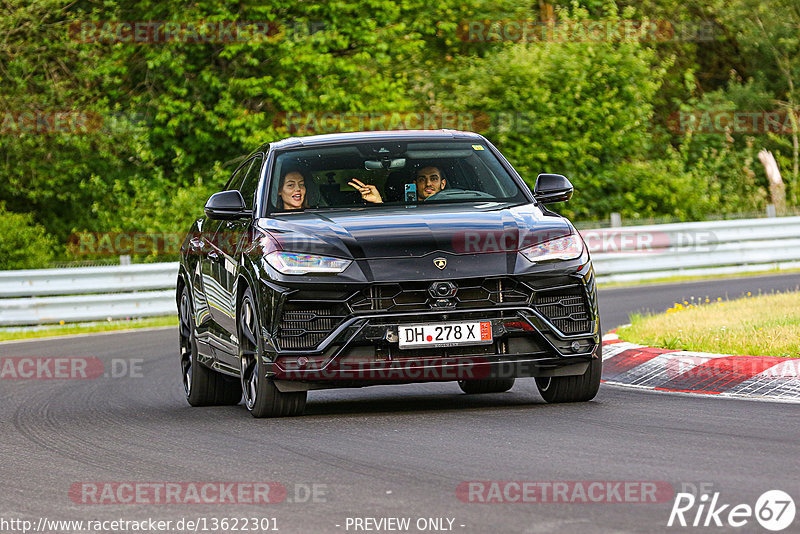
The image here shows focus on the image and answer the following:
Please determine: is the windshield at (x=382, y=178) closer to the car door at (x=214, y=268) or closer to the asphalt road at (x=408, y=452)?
the car door at (x=214, y=268)

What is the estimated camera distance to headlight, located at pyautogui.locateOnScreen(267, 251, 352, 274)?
8.39 metres

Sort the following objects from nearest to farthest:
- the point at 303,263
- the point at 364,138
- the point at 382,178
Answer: the point at 303,263
the point at 382,178
the point at 364,138

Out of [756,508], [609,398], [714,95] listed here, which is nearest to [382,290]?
[609,398]

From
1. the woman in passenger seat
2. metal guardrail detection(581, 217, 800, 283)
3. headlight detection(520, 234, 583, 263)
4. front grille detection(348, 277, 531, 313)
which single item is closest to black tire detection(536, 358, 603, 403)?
headlight detection(520, 234, 583, 263)

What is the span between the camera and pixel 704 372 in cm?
992

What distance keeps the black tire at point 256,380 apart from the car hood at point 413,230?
52 centimetres

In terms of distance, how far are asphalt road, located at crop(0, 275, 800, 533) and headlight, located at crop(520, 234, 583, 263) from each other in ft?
2.99

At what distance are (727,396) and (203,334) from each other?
12.1 feet

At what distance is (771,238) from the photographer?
82.0 ft

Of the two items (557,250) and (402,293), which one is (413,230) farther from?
(557,250)

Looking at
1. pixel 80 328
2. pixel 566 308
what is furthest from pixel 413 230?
pixel 80 328

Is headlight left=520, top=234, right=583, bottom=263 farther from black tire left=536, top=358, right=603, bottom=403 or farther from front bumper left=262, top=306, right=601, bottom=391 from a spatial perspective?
black tire left=536, top=358, right=603, bottom=403

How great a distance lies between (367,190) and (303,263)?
133 cm

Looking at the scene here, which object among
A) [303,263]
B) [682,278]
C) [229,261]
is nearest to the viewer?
[303,263]
